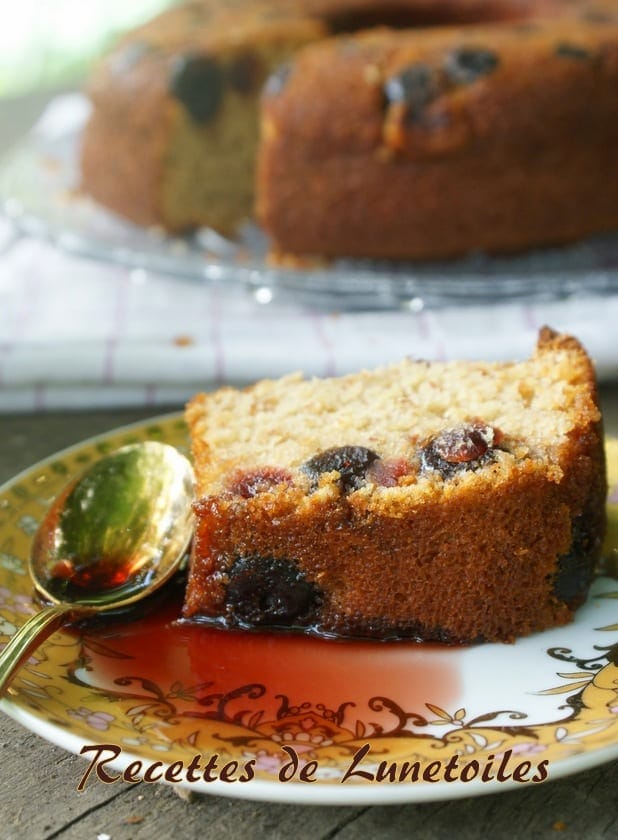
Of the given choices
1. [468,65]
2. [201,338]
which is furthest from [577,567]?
[468,65]

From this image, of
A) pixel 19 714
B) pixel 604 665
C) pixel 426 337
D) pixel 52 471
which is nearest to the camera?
pixel 19 714

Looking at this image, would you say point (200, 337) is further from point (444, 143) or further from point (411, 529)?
point (411, 529)

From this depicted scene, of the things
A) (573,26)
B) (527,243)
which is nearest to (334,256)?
(527,243)

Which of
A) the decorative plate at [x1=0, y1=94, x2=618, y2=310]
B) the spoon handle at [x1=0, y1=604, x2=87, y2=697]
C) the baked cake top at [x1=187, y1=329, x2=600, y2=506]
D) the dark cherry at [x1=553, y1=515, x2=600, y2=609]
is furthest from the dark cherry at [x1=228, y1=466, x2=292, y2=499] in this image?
the decorative plate at [x1=0, y1=94, x2=618, y2=310]

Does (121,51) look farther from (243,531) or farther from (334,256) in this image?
(243,531)

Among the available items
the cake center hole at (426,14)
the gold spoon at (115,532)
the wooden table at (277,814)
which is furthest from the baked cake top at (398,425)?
the cake center hole at (426,14)
